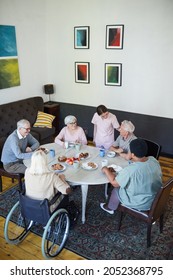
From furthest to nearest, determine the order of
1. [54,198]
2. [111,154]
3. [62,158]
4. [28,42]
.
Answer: [28,42], [111,154], [62,158], [54,198]

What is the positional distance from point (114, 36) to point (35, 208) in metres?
3.52

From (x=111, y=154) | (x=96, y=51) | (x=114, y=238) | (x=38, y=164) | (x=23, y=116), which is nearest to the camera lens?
(x=38, y=164)

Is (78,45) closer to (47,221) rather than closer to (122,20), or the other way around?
(122,20)

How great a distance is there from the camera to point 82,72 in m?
5.18

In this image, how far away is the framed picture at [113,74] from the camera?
4.74 meters

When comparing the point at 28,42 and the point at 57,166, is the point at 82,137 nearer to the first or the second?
the point at 57,166

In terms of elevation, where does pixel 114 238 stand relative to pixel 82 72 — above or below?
below

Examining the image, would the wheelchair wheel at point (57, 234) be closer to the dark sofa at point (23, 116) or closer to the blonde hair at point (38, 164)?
the blonde hair at point (38, 164)

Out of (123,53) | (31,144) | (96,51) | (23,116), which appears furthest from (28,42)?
(31,144)

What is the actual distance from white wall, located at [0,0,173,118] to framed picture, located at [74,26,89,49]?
0.08 m

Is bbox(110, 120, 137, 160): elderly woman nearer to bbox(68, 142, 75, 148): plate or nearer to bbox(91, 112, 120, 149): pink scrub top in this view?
bbox(91, 112, 120, 149): pink scrub top

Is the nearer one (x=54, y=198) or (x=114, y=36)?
(x=54, y=198)

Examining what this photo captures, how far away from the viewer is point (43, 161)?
232 cm
